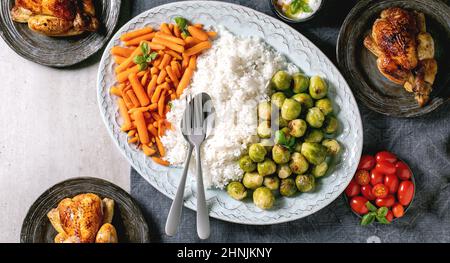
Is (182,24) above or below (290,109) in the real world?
above

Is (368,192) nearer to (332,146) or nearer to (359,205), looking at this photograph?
(359,205)

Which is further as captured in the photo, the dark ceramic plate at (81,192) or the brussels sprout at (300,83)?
the dark ceramic plate at (81,192)

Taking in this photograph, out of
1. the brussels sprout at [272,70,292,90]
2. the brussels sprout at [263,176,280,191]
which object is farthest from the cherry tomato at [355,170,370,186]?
the brussels sprout at [272,70,292,90]

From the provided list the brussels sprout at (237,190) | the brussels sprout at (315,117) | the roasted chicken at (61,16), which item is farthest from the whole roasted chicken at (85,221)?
the brussels sprout at (315,117)

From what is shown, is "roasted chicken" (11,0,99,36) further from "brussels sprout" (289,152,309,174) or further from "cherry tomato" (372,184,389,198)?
"cherry tomato" (372,184,389,198)

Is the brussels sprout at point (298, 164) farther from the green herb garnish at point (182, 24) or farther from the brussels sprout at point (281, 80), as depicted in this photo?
the green herb garnish at point (182, 24)

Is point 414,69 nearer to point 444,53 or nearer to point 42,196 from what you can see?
point 444,53

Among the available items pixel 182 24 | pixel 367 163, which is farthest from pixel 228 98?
pixel 367 163

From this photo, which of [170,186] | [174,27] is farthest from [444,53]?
[170,186]
